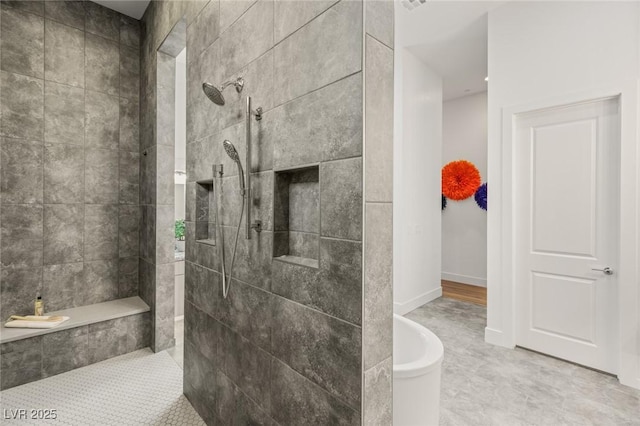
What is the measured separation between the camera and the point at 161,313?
9.17ft

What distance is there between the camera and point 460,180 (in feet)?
17.6

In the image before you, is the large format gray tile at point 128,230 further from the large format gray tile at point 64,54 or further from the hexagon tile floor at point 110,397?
the large format gray tile at point 64,54

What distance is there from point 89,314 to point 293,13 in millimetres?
2950

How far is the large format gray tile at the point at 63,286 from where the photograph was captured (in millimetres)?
2707

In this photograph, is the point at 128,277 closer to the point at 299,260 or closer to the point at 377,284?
the point at 299,260

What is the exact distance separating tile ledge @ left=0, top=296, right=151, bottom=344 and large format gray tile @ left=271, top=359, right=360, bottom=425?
2.08 m

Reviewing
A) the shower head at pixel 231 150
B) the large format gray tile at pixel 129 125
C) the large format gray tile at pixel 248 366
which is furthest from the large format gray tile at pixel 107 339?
the shower head at pixel 231 150

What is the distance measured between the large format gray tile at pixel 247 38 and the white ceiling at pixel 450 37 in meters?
2.35

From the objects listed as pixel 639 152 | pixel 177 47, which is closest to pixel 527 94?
pixel 639 152

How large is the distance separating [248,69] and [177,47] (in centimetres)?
158

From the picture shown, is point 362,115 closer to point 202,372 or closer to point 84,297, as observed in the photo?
point 202,372

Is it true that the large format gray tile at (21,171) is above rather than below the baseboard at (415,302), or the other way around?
above

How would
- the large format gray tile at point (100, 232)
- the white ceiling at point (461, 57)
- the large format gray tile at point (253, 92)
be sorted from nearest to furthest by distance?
the large format gray tile at point (253, 92), the large format gray tile at point (100, 232), the white ceiling at point (461, 57)

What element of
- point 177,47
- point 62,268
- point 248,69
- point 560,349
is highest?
point 177,47
